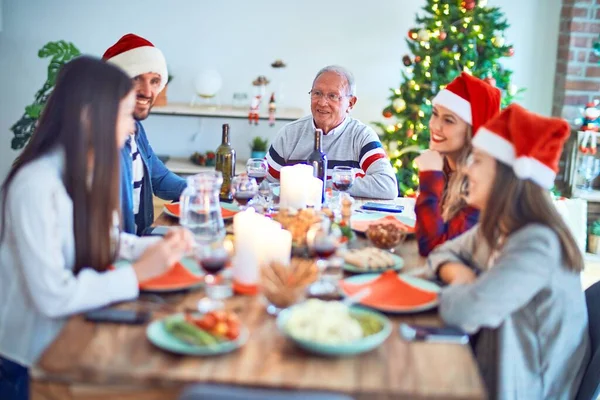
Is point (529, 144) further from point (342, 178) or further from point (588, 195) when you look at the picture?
point (588, 195)

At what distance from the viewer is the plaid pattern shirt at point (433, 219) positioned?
2.10 meters

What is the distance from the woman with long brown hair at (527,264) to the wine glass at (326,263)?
0.28 meters

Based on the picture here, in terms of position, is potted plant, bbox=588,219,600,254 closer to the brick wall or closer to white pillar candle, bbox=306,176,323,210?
the brick wall

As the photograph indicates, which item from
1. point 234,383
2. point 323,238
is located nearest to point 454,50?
point 323,238

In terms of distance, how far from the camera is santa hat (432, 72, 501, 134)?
2.38m

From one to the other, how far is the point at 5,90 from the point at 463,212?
3.85 meters

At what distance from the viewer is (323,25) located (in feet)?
15.7

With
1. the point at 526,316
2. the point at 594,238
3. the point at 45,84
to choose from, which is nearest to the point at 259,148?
the point at 45,84

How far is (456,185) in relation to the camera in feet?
7.66

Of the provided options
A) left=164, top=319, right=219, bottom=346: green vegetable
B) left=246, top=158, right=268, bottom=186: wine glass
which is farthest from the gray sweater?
left=246, top=158, right=268, bottom=186: wine glass

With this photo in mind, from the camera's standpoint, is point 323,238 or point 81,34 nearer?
point 323,238

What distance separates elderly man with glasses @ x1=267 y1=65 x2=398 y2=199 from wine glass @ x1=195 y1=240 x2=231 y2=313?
1.64 meters

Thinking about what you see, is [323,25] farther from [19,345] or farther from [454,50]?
[19,345]

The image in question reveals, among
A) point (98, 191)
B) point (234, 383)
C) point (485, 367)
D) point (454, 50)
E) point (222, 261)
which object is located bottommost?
point (485, 367)
